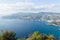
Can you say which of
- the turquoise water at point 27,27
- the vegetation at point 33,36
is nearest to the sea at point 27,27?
the turquoise water at point 27,27

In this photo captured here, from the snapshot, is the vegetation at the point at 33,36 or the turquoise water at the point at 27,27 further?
the turquoise water at the point at 27,27

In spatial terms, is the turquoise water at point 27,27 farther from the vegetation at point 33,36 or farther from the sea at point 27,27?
the vegetation at point 33,36

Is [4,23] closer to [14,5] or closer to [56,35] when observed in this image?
[14,5]

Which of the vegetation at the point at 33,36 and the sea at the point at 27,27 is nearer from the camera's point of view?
the vegetation at the point at 33,36

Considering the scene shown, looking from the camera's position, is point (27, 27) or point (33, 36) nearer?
point (33, 36)

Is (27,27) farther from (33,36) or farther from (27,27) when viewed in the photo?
(33,36)

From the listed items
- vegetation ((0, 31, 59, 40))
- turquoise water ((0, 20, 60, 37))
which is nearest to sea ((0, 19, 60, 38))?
turquoise water ((0, 20, 60, 37))

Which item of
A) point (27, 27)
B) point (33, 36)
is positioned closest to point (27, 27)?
point (27, 27)

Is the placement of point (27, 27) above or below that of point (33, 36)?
above

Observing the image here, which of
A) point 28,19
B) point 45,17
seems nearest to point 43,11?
point 45,17
